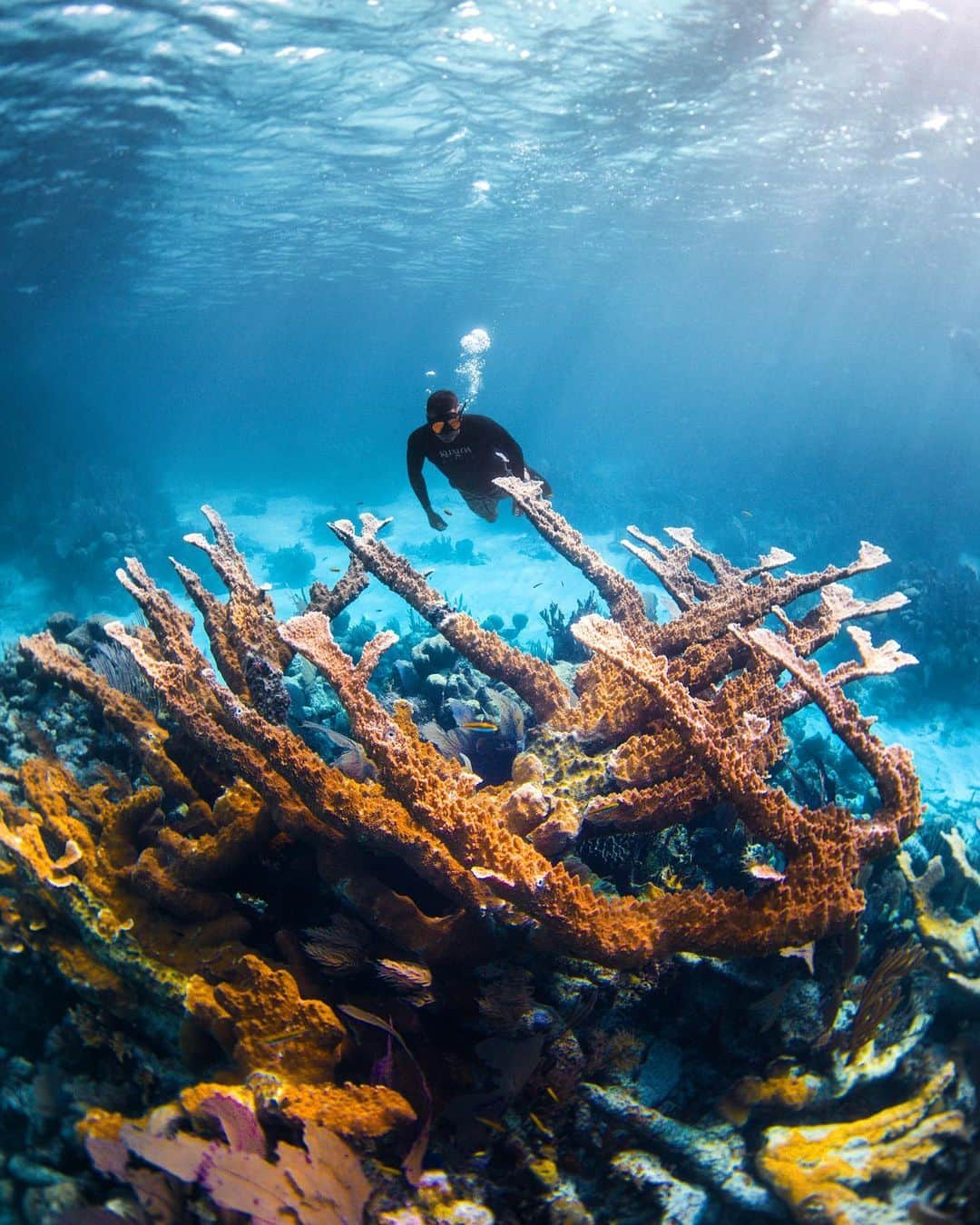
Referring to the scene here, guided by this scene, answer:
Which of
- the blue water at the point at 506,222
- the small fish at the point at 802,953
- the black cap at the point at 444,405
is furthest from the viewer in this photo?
the blue water at the point at 506,222

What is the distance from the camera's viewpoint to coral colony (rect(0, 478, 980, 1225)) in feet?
7.97

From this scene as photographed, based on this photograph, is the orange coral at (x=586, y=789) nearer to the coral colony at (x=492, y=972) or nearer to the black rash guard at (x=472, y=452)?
the coral colony at (x=492, y=972)

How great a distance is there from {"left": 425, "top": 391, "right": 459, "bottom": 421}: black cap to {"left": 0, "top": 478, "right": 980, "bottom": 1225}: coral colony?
8.49 feet

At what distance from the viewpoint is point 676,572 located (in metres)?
5.69

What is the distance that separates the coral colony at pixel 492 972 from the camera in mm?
2430

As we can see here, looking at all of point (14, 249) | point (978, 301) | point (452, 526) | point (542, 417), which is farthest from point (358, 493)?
point (978, 301)

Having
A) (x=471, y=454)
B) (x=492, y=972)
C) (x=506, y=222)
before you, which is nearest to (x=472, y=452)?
(x=471, y=454)

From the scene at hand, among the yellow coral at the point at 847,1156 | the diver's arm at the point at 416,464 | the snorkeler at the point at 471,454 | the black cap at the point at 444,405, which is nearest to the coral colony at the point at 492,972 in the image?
the yellow coral at the point at 847,1156

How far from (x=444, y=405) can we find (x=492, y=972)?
13.9 feet

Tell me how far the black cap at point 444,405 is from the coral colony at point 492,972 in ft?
8.49

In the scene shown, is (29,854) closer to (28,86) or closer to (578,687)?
(578,687)

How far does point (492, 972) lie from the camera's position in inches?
114

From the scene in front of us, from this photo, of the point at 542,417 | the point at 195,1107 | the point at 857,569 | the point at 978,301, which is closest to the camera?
the point at 195,1107

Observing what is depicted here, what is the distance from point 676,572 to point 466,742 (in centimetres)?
249
